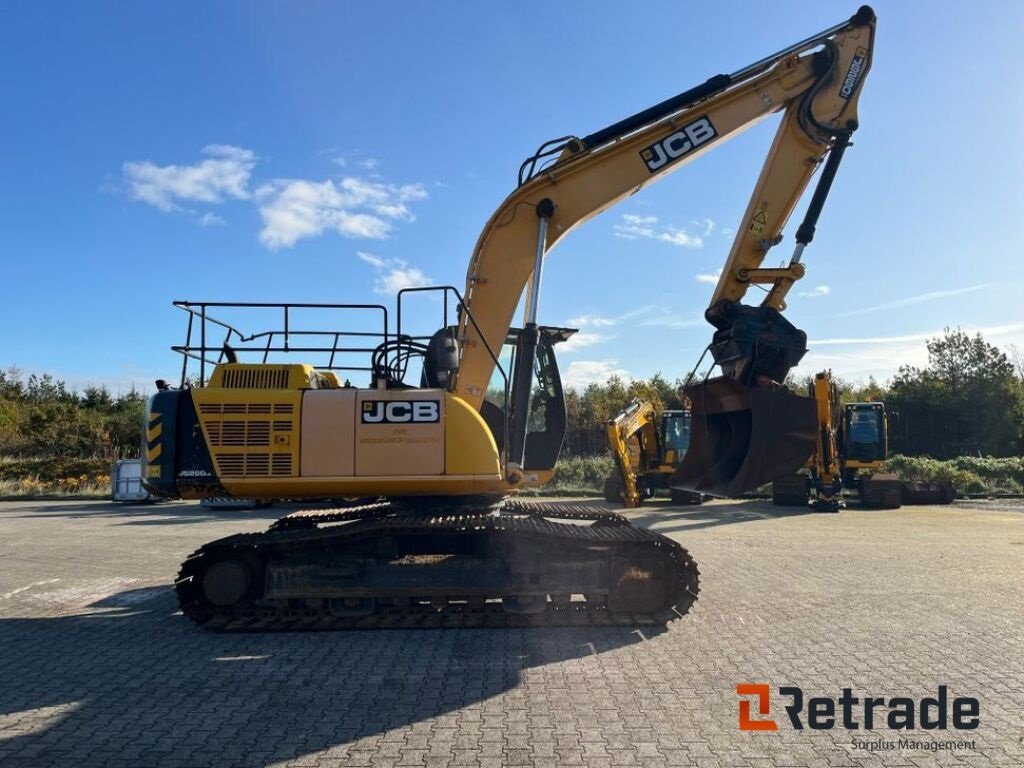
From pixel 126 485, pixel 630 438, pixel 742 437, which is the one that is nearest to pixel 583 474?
pixel 630 438

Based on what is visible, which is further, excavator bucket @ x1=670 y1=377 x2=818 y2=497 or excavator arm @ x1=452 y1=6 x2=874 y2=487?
excavator arm @ x1=452 y1=6 x2=874 y2=487

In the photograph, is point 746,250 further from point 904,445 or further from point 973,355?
point 973,355

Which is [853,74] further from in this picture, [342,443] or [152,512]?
[152,512]

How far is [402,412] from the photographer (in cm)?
602

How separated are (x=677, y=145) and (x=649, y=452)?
1241 cm

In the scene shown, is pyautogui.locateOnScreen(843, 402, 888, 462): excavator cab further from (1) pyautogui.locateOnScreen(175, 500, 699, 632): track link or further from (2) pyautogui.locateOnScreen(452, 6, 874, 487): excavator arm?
(1) pyautogui.locateOnScreen(175, 500, 699, 632): track link

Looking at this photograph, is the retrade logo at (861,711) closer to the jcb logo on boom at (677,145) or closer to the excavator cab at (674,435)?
the jcb logo on boom at (677,145)

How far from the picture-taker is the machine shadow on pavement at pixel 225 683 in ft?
12.1

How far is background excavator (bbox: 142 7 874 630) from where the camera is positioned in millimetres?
5910

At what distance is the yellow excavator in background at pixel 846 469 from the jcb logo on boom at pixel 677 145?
1005cm

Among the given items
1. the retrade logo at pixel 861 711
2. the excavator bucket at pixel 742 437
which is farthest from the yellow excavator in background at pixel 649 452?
the retrade logo at pixel 861 711

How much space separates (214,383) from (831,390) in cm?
1469

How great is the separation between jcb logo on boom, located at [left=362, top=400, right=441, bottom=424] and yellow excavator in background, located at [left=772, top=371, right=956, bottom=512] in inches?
461

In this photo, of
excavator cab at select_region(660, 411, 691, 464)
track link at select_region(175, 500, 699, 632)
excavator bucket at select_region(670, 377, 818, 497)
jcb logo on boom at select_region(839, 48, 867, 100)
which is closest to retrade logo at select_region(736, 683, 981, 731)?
track link at select_region(175, 500, 699, 632)
